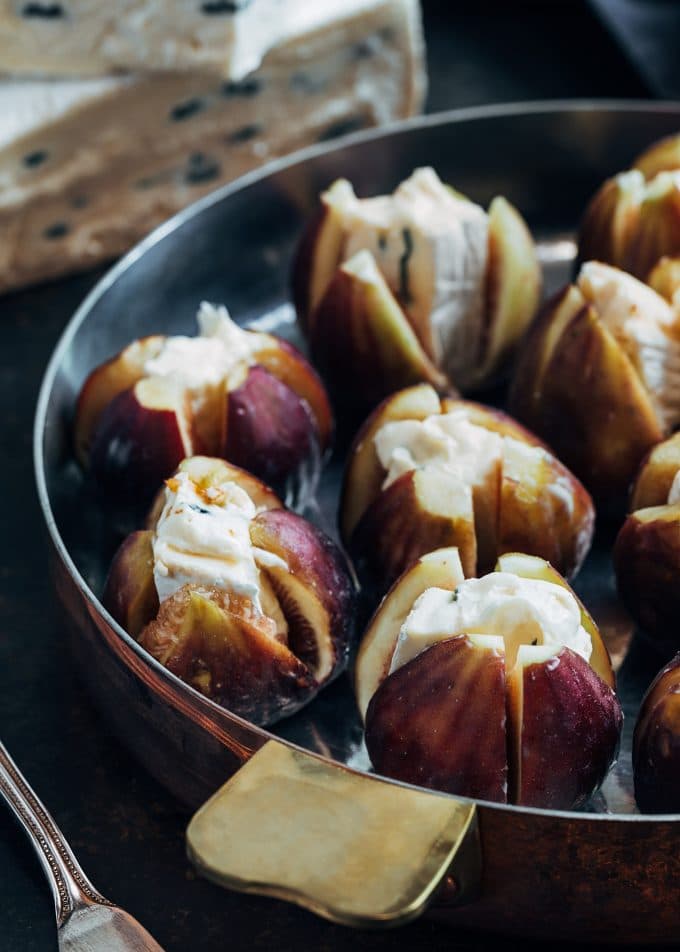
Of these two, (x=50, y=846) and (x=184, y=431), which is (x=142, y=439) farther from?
(x=50, y=846)

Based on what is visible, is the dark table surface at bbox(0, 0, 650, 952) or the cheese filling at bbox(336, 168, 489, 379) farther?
the cheese filling at bbox(336, 168, 489, 379)

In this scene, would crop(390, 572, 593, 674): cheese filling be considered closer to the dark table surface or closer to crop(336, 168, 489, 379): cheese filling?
the dark table surface

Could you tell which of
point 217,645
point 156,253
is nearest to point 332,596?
point 217,645

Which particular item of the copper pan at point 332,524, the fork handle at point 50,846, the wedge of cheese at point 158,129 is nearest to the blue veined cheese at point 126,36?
the wedge of cheese at point 158,129

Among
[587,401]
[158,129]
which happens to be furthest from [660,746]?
[158,129]

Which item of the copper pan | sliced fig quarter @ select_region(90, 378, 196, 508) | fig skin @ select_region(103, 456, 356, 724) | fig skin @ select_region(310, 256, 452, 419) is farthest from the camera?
fig skin @ select_region(310, 256, 452, 419)

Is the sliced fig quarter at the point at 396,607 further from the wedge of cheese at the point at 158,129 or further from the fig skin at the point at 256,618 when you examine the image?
the wedge of cheese at the point at 158,129

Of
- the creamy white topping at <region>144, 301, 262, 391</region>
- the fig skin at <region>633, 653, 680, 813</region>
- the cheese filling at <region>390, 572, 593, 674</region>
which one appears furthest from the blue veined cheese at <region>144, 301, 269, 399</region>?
the fig skin at <region>633, 653, 680, 813</region>
